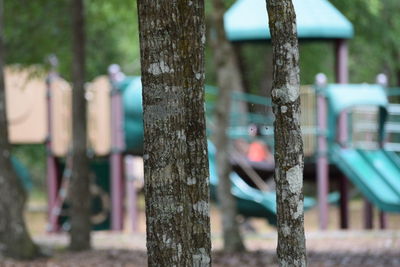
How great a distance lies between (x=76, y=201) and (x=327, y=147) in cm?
582

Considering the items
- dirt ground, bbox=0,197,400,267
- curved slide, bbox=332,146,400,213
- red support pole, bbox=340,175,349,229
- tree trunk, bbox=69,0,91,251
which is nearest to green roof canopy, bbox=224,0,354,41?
curved slide, bbox=332,146,400,213

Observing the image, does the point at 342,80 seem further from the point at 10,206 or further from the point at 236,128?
the point at 10,206

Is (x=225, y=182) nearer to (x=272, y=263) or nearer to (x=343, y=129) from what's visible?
(x=272, y=263)

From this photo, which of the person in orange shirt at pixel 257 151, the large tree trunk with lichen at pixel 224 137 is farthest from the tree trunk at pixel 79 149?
the person in orange shirt at pixel 257 151

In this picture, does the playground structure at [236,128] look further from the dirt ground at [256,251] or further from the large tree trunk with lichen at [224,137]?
the large tree trunk with lichen at [224,137]

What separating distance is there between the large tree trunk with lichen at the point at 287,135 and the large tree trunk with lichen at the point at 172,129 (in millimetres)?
648

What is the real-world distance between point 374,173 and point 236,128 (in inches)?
→ 179

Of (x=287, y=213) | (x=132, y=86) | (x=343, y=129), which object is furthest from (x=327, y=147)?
(x=287, y=213)

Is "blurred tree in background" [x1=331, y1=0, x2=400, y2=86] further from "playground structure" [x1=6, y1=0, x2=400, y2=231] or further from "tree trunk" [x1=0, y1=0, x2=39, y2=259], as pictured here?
"tree trunk" [x1=0, y1=0, x2=39, y2=259]

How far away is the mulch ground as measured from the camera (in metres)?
12.3

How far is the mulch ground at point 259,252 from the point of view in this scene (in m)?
12.3

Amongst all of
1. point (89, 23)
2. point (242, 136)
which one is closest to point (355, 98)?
point (242, 136)

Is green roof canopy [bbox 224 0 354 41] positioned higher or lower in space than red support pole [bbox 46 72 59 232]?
higher

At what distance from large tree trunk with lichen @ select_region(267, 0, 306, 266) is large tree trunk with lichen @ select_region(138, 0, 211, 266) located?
25.5 inches
